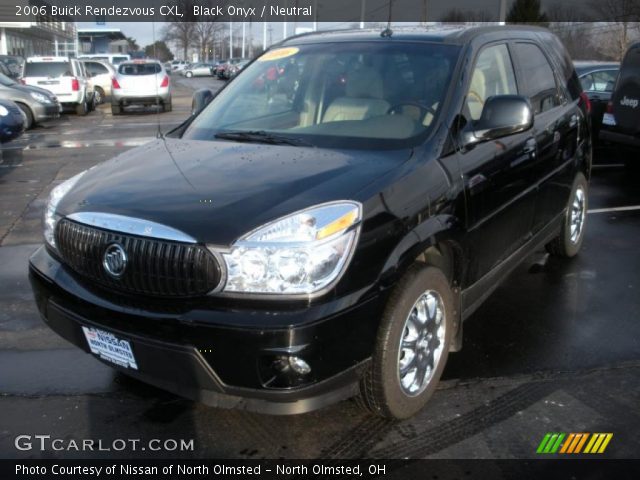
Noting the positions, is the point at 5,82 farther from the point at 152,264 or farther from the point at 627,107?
the point at 152,264

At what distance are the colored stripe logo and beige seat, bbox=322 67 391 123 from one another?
1.92 meters

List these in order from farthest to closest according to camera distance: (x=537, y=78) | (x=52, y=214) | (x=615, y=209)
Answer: (x=615, y=209), (x=537, y=78), (x=52, y=214)

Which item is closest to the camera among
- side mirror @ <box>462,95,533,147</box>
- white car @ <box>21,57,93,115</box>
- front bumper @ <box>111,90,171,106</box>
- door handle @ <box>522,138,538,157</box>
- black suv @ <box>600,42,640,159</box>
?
side mirror @ <box>462,95,533,147</box>

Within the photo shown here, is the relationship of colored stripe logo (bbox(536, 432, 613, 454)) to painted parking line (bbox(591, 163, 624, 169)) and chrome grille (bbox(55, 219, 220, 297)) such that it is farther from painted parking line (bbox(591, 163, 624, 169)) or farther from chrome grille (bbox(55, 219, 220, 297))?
painted parking line (bbox(591, 163, 624, 169))

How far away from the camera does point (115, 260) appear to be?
8.94 feet

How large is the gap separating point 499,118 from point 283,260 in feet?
5.33

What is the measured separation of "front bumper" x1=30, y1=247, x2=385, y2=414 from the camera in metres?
2.48

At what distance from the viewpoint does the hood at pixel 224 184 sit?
2635 mm

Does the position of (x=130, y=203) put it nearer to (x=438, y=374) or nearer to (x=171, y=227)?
(x=171, y=227)

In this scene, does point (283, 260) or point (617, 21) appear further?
point (617, 21)

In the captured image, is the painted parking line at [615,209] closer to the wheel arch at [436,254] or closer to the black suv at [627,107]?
the black suv at [627,107]

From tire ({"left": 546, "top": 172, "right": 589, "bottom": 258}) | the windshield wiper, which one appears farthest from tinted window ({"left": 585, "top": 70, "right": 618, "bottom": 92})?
the windshield wiper

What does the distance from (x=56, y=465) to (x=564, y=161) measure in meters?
4.07

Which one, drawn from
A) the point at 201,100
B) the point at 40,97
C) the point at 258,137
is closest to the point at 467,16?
the point at 40,97
